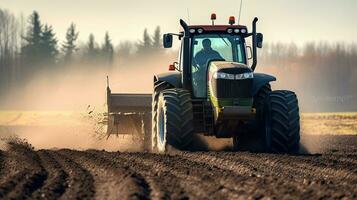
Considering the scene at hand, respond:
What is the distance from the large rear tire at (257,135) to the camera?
545 inches

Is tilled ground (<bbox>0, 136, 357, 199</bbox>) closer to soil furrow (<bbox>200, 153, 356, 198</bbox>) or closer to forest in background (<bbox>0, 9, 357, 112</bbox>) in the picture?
soil furrow (<bbox>200, 153, 356, 198</bbox>)

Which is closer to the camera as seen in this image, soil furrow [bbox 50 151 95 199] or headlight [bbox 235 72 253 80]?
soil furrow [bbox 50 151 95 199]

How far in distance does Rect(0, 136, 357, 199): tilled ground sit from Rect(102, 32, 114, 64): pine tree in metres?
79.1

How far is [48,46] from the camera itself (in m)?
86.2

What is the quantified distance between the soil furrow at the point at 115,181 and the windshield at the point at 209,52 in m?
3.02

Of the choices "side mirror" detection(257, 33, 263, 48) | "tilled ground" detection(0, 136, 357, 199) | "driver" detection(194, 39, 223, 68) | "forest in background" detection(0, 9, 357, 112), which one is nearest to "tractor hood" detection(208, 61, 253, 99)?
"driver" detection(194, 39, 223, 68)

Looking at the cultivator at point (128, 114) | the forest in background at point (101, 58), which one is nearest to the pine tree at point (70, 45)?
the forest in background at point (101, 58)

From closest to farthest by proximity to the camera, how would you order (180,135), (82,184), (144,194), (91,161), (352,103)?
(144,194) → (82,184) → (91,161) → (180,135) → (352,103)

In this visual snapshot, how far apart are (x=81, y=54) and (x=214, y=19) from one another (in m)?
81.1

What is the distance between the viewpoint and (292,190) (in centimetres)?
739

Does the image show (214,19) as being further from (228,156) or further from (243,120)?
(228,156)

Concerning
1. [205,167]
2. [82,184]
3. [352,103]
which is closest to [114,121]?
[205,167]

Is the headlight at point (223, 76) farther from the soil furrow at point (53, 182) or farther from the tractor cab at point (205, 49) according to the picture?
the soil furrow at point (53, 182)

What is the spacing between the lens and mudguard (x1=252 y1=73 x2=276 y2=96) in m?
13.5
